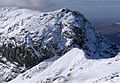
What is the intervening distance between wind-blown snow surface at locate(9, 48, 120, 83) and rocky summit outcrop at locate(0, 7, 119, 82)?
10.6 metres

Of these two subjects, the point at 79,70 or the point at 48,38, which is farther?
the point at 48,38

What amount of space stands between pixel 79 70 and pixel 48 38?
42560 mm

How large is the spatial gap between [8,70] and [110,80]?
224 feet

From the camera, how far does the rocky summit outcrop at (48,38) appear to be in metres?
116

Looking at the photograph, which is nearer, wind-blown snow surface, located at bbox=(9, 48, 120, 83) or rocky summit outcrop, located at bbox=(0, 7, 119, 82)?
wind-blown snow surface, located at bbox=(9, 48, 120, 83)

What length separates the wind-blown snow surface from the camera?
65.5 meters

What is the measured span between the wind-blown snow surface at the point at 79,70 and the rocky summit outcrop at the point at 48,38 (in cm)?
1058

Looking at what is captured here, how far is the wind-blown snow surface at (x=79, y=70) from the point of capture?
215ft

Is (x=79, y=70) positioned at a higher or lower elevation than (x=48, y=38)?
higher

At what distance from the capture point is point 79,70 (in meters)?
79.8

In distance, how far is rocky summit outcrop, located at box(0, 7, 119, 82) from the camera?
116 meters

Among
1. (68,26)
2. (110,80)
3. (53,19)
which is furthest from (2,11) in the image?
(110,80)

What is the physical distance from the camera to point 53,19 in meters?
131

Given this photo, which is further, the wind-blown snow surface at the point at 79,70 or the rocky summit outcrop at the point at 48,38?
the rocky summit outcrop at the point at 48,38
